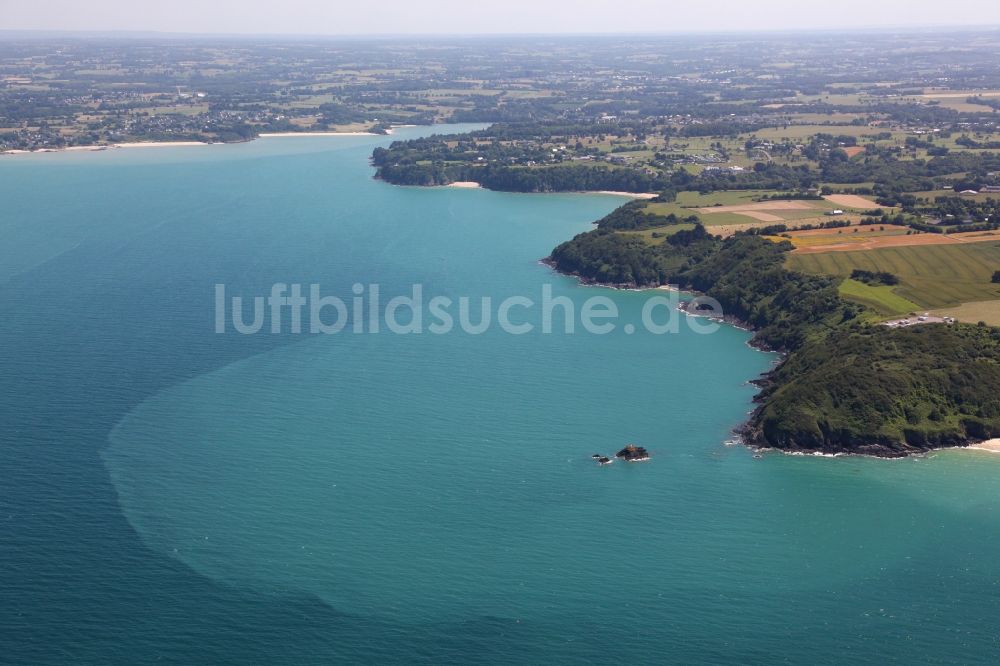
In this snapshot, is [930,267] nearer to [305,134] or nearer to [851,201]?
[851,201]

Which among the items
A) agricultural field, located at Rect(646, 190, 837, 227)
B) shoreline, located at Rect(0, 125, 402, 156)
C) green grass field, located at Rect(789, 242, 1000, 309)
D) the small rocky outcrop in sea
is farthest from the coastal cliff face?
shoreline, located at Rect(0, 125, 402, 156)

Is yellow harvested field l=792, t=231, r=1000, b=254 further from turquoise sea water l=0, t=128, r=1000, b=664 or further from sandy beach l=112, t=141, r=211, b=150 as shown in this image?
sandy beach l=112, t=141, r=211, b=150

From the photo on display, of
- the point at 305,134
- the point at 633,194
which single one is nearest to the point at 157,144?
the point at 305,134

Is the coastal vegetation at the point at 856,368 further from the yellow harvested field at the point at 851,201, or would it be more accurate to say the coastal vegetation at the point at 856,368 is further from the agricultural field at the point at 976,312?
the yellow harvested field at the point at 851,201

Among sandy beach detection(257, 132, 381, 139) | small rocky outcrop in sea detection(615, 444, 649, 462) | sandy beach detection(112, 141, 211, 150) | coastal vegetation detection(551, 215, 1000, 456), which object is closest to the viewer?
small rocky outcrop in sea detection(615, 444, 649, 462)

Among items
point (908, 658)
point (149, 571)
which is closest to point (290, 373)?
point (149, 571)

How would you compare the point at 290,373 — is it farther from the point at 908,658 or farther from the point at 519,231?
the point at 519,231
